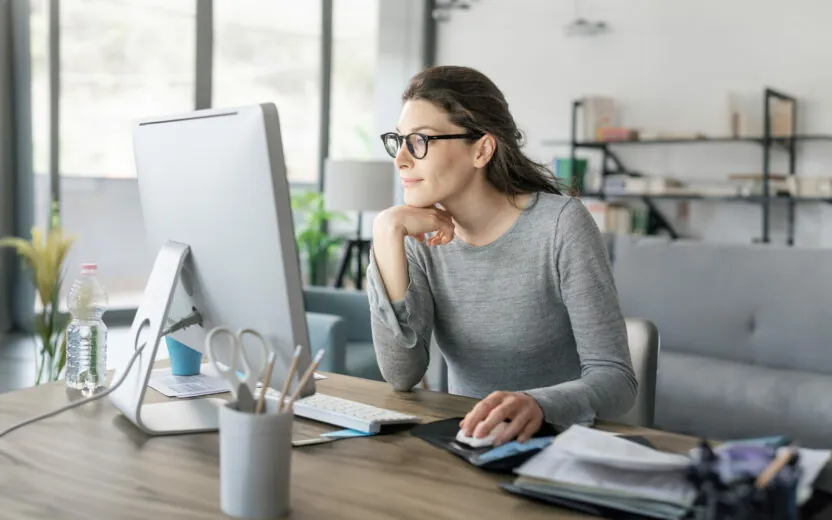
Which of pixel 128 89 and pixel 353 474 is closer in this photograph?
pixel 353 474

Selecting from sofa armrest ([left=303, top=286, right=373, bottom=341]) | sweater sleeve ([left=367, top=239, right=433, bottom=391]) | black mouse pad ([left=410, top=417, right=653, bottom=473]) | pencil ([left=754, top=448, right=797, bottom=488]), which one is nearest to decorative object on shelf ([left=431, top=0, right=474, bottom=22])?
sofa armrest ([left=303, top=286, right=373, bottom=341])

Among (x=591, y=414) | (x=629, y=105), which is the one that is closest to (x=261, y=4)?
(x=629, y=105)

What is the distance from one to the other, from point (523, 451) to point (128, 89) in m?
5.03

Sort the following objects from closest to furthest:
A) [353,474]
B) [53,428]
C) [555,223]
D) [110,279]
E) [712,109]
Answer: [353,474]
[53,428]
[555,223]
[110,279]
[712,109]

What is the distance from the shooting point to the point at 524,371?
1.60 m

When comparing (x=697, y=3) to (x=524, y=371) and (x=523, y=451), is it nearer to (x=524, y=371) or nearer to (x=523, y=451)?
(x=524, y=371)

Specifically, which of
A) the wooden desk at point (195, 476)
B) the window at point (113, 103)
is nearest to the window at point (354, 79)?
the window at point (113, 103)

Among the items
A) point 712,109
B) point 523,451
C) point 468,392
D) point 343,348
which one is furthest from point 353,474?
point 712,109

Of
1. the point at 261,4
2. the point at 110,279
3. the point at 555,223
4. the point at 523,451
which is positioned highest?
the point at 261,4

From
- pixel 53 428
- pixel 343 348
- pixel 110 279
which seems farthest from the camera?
pixel 110 279

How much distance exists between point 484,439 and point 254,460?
13.5 inches

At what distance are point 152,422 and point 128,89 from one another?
15.4 feet

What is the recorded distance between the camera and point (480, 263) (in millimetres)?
1641

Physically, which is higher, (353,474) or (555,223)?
(555,223)
